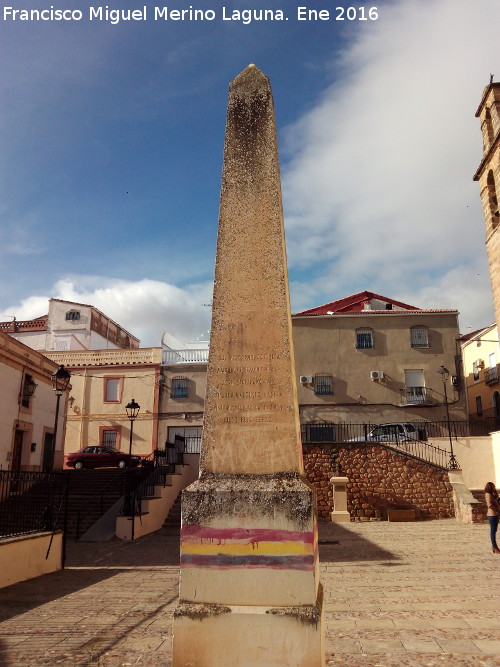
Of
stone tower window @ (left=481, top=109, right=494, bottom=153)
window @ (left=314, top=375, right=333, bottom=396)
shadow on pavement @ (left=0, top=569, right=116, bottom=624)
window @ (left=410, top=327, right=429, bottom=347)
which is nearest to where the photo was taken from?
shadow on pavement @ (left=0, top=569, right=116, bottom=624)

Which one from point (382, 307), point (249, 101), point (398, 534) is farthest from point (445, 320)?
point (249, 101)

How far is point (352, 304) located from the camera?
32.2 metres

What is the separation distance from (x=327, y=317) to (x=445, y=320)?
6.46 m

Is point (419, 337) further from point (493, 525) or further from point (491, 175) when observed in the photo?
point (493, 525)

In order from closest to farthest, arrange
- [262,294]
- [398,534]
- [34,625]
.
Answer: [262,294]
[34,625]
[398,534]

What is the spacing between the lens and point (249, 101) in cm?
494

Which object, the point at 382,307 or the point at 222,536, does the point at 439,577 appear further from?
the point at 382,307

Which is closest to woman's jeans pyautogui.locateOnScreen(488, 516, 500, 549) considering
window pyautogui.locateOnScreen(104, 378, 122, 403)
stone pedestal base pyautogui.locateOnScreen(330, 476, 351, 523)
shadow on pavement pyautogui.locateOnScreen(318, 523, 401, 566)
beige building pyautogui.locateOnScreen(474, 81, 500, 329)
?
shadow on pavement pyautogui.locateOnScreen(318, 523, 401, 566)

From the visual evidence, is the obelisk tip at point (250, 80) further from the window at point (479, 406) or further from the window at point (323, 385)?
the window at point (479, 406)

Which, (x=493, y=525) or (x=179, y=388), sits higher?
(x=179, y=388)

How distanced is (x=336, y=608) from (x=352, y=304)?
87.4ft

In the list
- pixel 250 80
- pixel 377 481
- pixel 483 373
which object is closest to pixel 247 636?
pixel 250 80

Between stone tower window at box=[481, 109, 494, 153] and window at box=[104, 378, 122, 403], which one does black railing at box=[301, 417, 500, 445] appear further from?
stone tower window at box=[481, 109, 494, 153]

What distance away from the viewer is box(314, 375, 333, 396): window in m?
28.4
